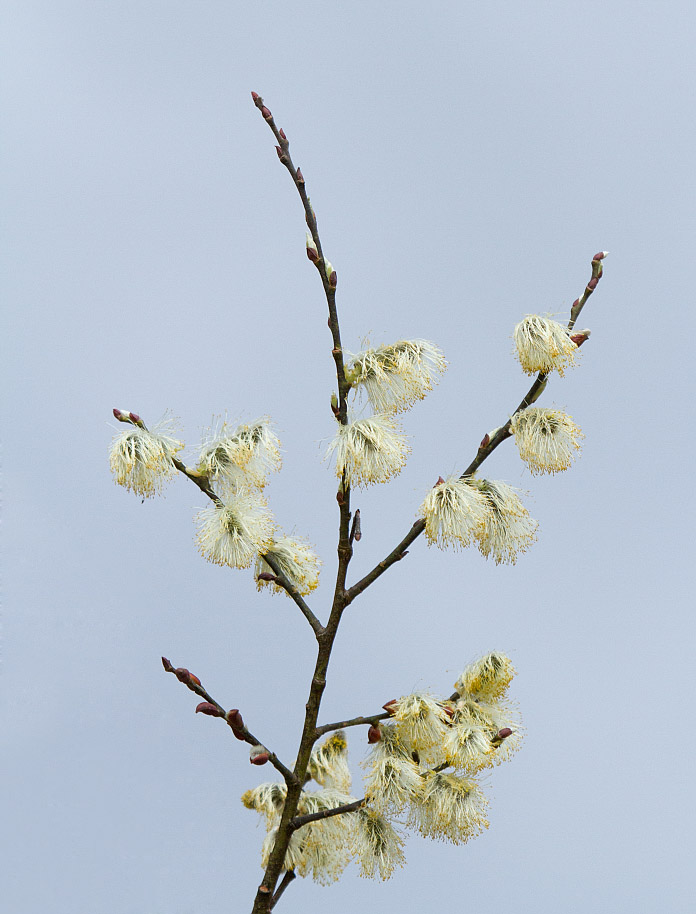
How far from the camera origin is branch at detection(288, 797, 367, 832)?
8.65 ft

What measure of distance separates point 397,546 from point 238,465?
39 centimetres

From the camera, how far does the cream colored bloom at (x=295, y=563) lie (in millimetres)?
2705

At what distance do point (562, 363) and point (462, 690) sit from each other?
757 mm

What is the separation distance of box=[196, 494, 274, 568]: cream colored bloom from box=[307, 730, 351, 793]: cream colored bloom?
20.0 inches

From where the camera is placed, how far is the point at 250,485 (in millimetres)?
2691

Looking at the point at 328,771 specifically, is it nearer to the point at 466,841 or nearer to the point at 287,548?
the point at 466,841

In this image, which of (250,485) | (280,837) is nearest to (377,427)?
(250,485)

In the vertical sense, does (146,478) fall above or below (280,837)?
above

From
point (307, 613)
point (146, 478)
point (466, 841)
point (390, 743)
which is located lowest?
point (466, 841)

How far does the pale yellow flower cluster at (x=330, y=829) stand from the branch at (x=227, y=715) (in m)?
0.17

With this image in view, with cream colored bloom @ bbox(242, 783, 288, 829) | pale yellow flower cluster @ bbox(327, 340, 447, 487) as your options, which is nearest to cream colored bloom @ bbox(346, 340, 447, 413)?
pale yellow flower cluster @ bbox(327, 340, 447, 487)

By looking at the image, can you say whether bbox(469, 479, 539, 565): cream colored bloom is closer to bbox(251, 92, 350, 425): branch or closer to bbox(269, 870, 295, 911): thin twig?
bbox(251, 92, 350, 425): branch

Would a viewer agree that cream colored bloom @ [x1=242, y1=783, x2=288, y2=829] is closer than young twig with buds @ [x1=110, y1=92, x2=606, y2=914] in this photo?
No

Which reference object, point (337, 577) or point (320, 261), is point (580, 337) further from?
point (337, 577)
